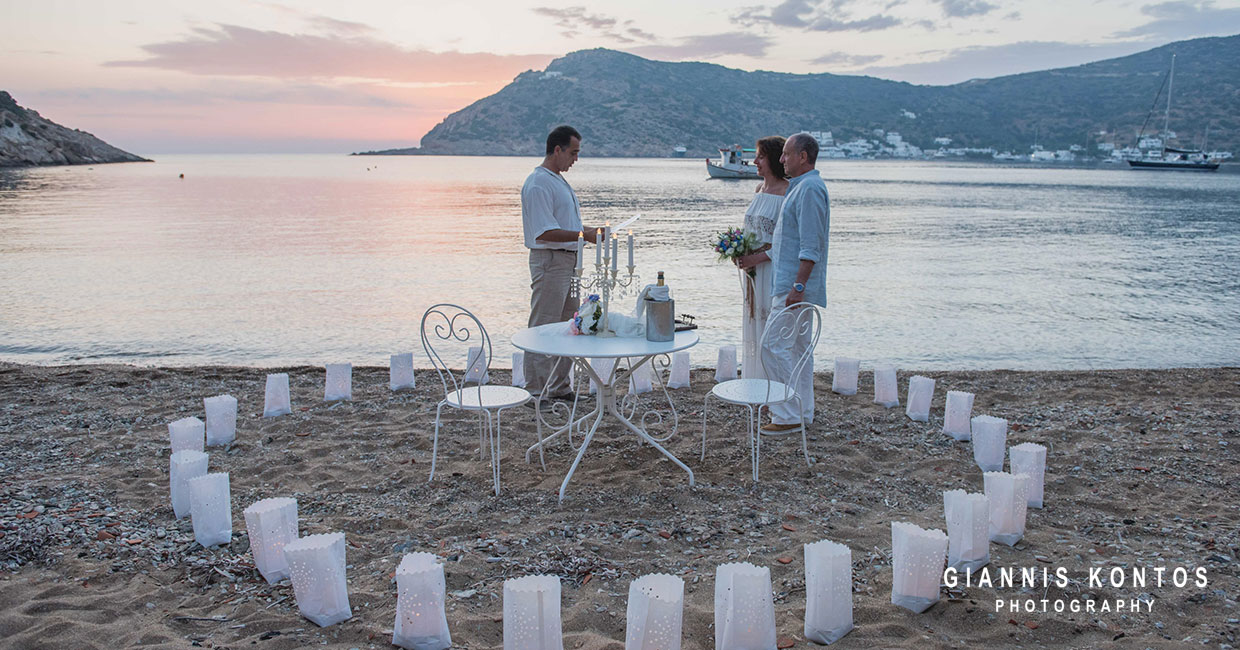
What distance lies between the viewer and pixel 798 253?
5398 mm

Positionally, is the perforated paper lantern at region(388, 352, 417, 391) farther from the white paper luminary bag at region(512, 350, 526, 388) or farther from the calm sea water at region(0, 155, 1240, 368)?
the calm sea water at region(0, 155, 1240, 368)

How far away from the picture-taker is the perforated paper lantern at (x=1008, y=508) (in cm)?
374

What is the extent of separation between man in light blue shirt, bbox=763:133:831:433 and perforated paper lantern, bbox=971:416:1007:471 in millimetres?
1116

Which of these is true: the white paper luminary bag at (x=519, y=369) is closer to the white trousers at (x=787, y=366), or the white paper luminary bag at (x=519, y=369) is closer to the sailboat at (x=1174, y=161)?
the white trousers at (x=787, y=366)

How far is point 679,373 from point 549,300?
1.41m

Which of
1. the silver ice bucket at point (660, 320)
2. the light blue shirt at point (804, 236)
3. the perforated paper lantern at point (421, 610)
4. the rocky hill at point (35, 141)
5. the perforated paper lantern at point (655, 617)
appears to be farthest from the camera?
the rocky hill at point (35, 141)

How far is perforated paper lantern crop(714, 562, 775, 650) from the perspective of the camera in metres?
Answer: 2.75

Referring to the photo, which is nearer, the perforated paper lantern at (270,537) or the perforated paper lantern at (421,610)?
the perforated paper lantern at (421,610)

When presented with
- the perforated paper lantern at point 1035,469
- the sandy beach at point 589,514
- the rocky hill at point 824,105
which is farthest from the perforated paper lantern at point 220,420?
the rocky hill at point 824,105

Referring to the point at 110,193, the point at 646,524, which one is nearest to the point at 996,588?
the point at 646,524

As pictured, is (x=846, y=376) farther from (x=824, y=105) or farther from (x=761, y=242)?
(x=824, y=105)

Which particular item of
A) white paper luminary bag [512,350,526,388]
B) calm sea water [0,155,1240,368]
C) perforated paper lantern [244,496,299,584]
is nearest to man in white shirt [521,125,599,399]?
white paper luminary bag [512,350,526,388]

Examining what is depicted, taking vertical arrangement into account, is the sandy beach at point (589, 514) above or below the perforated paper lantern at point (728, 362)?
below

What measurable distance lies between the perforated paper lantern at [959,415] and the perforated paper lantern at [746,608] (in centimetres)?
333
